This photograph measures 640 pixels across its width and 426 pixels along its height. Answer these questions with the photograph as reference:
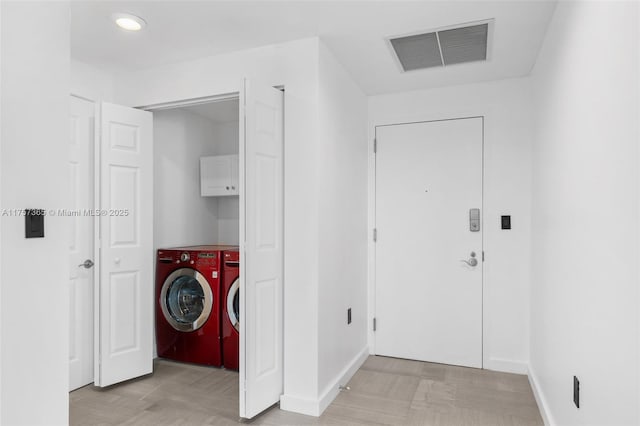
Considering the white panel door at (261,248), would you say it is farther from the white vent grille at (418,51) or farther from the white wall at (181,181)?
the white wall at (181,181)

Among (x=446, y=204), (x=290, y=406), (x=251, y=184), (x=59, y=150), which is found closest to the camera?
(x=59, y=150)

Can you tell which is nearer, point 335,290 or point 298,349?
point 298,349

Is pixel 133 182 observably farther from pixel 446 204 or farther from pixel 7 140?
pixel 446 204

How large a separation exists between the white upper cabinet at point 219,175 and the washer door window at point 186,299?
38.8 inches

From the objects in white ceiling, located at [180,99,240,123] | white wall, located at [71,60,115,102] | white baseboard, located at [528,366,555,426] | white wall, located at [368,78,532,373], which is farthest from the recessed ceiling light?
white baseboard, located at [528,366,555,426]

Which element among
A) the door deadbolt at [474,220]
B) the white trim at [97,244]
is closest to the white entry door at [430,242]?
the door deadbolt at [474,220]

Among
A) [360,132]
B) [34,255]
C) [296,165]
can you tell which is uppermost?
[360,132]

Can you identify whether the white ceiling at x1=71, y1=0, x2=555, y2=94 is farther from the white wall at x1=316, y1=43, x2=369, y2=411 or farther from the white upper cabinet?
the white upper cabinet

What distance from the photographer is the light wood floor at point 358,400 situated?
8.16ft

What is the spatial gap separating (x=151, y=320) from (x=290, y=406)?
4.51ft

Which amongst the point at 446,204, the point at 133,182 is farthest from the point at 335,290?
the point at 133,182

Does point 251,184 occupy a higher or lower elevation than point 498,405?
higher

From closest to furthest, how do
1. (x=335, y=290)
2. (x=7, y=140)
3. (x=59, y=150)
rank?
1. (x=7, y=140)
2. (x=59, y=150)
3. (x=335, y=290)

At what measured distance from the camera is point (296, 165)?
8.72 feet
